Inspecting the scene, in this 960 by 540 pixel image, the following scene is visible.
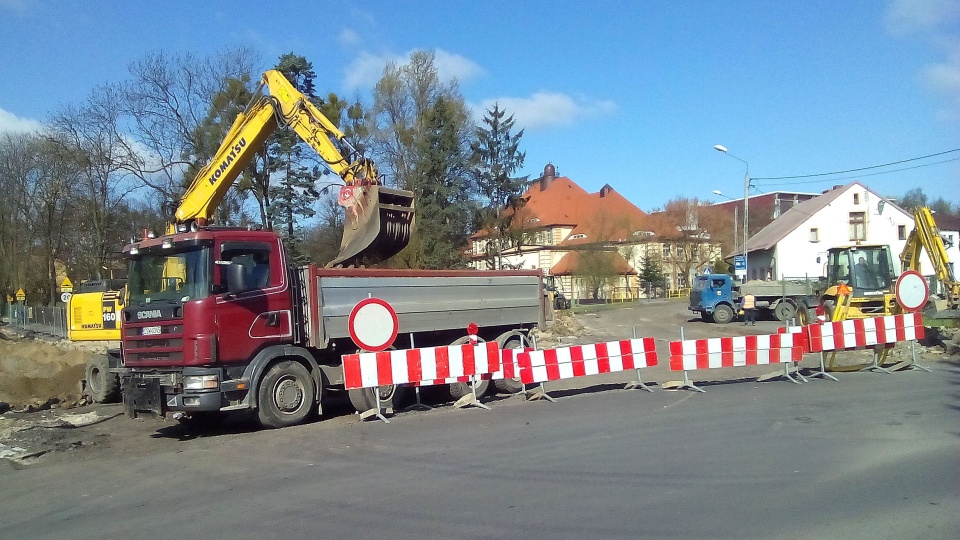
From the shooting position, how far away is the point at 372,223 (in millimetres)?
12570

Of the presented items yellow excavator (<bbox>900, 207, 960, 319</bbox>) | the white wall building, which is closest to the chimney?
the white wall building

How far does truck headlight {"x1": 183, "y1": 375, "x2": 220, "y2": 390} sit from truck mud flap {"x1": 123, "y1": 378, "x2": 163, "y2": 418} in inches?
19.7

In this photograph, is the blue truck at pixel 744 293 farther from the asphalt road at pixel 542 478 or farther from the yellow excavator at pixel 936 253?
the asphalt road at pixel 542 478

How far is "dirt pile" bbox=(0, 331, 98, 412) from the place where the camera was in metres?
14.0

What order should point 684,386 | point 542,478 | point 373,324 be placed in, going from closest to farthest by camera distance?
1. point 542,478
2. point 373,324
3. point 684,386

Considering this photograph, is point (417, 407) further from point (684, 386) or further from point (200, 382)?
point (684, 386)

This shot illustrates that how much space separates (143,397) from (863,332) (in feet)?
42.1

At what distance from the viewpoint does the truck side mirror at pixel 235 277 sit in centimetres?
1033

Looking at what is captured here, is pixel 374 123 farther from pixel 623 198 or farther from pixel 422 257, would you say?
pixel 623 198

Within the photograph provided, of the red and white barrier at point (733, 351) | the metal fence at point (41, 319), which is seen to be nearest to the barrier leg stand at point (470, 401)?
the red and white barrier at point (733, 351)

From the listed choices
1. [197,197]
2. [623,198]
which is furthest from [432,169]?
[623,198]

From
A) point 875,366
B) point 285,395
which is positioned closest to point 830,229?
point 875,366

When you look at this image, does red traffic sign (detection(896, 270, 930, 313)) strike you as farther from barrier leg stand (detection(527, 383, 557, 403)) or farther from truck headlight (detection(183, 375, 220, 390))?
truck headlight (detection(183, 375, 220, 390))

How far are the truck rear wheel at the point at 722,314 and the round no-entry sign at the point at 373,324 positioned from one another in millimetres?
26997
